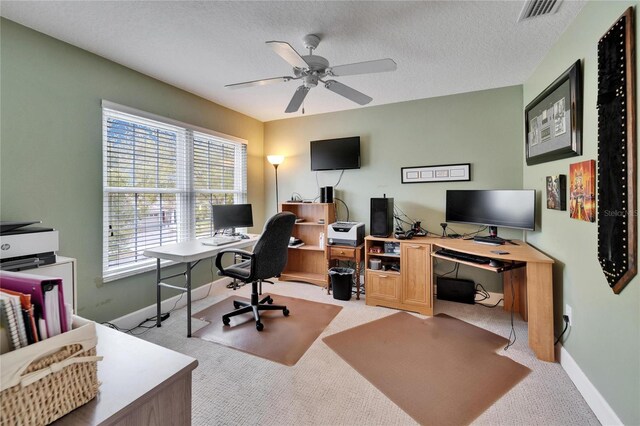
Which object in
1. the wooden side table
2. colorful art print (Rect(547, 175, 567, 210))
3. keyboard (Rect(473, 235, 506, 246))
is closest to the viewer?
colorful art print (Rect(547, 175, 567, 210))

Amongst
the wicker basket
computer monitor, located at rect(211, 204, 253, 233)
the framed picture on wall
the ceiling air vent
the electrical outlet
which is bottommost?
the electrical outlet

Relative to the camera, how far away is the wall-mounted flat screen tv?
385 cm

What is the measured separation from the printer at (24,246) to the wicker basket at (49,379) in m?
1.54

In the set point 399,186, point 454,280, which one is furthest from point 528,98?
point 454,280

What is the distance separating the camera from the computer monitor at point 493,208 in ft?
8.84

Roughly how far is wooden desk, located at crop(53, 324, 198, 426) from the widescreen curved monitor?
3057 mm

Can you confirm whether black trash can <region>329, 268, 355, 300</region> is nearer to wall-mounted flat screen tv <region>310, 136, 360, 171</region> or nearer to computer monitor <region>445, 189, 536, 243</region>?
computer monitor <region>445, 189, 536, 243</region>

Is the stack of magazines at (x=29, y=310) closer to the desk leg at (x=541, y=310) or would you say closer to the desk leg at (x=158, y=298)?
the desk leg at (x=158, y=298)

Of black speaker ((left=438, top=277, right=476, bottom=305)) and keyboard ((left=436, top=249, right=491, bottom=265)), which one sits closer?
keyboard ((left=436, top=249, right=491, bottom=265))

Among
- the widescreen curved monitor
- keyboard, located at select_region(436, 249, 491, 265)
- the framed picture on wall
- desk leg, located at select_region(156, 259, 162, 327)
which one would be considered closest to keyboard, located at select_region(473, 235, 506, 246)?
the widescreen curved monitor

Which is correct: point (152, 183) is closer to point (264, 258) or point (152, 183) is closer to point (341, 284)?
point (264, 258)

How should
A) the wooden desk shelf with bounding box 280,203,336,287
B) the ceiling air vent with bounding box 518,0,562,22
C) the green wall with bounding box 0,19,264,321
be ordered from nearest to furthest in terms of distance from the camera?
1. the ceiling air vent with bounding box 518,0,562,22
2. the green wall with bounding box 0,19,264,321
3. the wooden desk shelf with bounding box 280,203,336,287

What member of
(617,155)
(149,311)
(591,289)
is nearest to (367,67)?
(617,155)

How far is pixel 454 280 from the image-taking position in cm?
332
